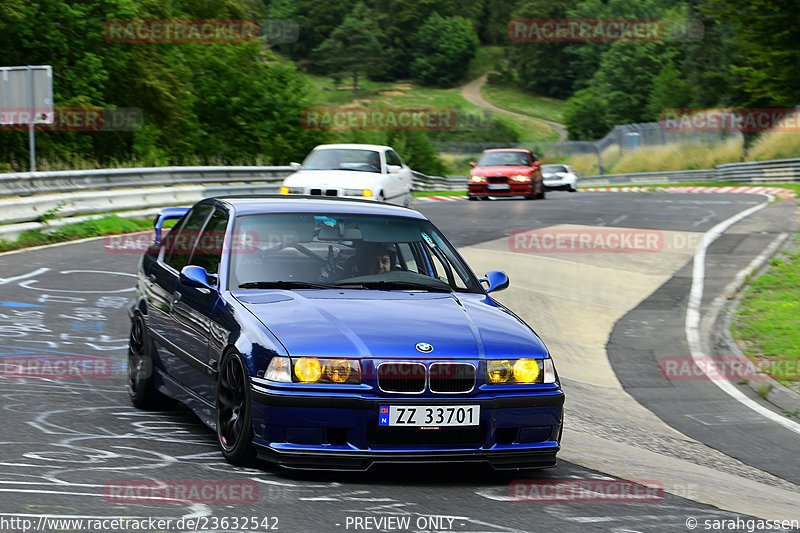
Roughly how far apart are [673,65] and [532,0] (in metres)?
56.5

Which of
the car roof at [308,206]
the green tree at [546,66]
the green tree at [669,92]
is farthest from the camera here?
the green tree at [546,66]

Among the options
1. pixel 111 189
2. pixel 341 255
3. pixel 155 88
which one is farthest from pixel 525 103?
pixel 341 255

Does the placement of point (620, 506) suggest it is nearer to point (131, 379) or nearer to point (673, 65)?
point (131, 379)

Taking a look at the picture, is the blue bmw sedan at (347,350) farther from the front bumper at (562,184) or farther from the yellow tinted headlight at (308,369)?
the front bumper at (562,184)

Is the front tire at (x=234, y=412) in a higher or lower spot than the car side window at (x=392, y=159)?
lower

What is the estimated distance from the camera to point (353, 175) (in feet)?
69.6

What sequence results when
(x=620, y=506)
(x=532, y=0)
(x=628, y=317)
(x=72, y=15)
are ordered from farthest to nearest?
(x=532, y=0), (x=72, y=15), (x=628, y=317), (x=620, y=506)

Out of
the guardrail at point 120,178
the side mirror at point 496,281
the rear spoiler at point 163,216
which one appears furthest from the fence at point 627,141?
the side mirror at point 496,281

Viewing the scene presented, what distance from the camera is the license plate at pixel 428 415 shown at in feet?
18.2

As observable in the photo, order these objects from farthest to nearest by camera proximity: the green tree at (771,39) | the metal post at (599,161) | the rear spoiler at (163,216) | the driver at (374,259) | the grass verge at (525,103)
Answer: the grass verge at (525,103) → the metal post at (599,161) → the green tree at (771,39) → the rear spoiler at (163,216) → the driver at (374,259)

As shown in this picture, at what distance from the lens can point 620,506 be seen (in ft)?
17.9

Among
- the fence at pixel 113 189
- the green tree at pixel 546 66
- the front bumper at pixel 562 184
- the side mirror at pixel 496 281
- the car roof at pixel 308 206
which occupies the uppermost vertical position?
the green tree at pixel 546 66

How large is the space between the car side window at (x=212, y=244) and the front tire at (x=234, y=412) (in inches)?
37.4

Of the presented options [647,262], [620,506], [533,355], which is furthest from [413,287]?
[647,262]
